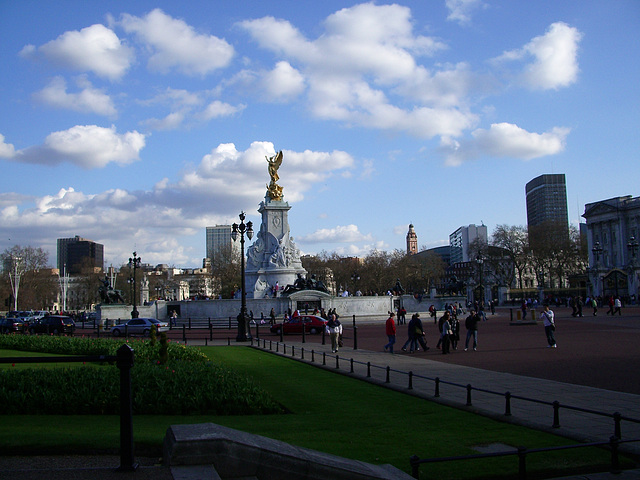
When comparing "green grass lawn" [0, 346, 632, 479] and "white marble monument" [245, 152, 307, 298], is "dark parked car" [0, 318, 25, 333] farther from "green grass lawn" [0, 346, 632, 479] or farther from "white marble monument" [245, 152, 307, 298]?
"green grass lawn" [0, 346, 632, 479]

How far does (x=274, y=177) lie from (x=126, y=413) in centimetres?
7295

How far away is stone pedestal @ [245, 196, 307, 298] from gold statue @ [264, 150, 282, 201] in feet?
2.99

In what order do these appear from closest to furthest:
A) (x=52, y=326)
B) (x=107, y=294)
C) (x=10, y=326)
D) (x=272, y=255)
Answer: (x=52, y=326) < (x=10, y=326) < (x=107, y=294) < (x=272, y=255)

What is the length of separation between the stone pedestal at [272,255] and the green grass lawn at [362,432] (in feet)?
185

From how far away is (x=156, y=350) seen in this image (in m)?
18.7

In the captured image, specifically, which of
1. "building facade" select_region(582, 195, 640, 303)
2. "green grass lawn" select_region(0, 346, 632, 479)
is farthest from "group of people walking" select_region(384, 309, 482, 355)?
"building facade" select_region(582, 195, 640, 303)

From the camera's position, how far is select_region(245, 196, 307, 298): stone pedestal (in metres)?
69.8

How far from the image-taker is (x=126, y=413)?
5.68 metres

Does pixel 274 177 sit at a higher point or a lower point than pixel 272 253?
higher

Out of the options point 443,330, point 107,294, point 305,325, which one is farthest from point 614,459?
point 107,294

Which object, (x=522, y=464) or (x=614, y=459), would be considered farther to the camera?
(x=614, y=459)

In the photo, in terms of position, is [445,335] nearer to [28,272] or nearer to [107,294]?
[107,294]

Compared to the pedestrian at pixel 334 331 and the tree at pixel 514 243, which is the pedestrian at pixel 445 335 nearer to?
the pedestrian at pixel 334 331

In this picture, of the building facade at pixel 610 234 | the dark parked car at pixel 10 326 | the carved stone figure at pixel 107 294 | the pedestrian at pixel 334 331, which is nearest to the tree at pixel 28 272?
the carved stone figure at pixel 107 294
